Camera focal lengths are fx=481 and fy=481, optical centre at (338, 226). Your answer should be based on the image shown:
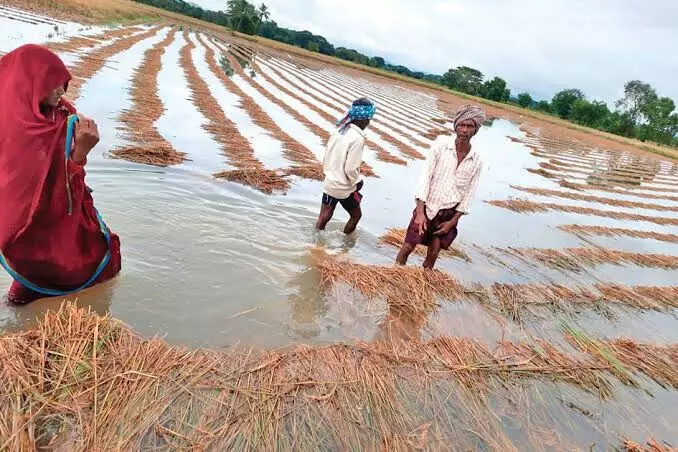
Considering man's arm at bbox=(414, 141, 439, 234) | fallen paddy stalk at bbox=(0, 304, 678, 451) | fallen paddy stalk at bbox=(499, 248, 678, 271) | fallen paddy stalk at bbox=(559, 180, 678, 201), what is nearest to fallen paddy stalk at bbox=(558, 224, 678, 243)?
fallen paddy stalk at bbox=(499, 248, 678, 271)

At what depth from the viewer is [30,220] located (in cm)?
251

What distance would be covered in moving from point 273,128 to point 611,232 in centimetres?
690

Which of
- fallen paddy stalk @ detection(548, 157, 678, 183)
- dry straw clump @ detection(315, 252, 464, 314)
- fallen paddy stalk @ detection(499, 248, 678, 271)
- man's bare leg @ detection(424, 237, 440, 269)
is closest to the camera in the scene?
dry straw clump @ detection(315, 252, 464, 314)

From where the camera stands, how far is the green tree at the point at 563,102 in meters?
63.0

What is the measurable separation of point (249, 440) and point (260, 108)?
1143cm

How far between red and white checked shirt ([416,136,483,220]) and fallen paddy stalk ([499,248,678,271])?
2.55m

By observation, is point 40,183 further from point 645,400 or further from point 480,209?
point 480,209

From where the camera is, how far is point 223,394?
2301mm

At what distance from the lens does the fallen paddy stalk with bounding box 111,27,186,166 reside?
6.42 metres

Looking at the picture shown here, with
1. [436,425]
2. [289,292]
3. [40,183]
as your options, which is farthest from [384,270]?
[40,183]

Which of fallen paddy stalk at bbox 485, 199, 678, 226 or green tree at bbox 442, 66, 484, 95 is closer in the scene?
fallen paddy stalk at bbox 485, 199, 678, 226

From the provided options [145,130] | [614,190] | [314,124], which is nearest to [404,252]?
[145,130]

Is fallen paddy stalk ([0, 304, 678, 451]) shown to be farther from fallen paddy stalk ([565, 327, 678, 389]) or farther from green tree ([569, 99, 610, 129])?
green tree ([569, 99, 610, 129])

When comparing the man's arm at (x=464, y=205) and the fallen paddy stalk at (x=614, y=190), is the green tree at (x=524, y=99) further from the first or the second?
the man's arm at (x=464, y=205)
